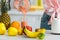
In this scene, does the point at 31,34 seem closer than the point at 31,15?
Yes

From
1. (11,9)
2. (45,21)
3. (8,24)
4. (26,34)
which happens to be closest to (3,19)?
(8,24)

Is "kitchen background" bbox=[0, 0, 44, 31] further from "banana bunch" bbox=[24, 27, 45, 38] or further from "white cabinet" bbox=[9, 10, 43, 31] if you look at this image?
"banana bunch" bbox=[24, 27, 45, 38]

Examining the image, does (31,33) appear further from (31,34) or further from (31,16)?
(31,16)

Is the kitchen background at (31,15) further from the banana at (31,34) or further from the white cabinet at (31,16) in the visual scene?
the banana at (31,34)

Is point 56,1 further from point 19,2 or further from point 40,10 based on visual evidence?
point 40,10

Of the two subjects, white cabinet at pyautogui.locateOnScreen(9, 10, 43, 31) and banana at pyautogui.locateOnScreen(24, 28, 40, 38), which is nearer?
banana at pyautogui.locateOnScreen(24, 28, 40, 38)

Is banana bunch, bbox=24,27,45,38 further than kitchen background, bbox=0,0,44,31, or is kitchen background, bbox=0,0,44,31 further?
kitchen background, bbox=0,0,44,31

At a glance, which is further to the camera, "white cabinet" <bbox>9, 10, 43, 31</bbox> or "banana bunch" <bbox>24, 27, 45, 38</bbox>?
"white cabinet" <bbox>9, 10, 43, 31</bbox>

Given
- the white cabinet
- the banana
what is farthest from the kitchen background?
the banana

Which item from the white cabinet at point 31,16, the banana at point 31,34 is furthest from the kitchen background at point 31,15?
the banana at point 31,34

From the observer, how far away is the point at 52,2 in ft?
4.02

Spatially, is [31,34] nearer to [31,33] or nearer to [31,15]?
[31,33]

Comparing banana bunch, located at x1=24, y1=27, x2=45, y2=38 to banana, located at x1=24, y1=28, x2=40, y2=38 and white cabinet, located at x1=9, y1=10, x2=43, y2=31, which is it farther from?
white cabinet, located at x1=9, y1=10, x2=43, y2=31

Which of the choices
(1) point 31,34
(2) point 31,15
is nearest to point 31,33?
(1) point 31,34
